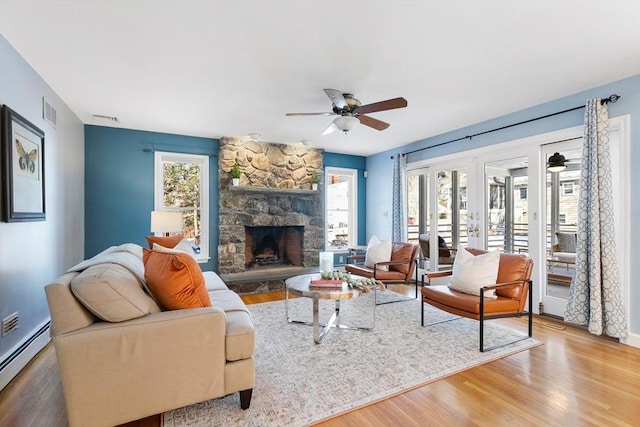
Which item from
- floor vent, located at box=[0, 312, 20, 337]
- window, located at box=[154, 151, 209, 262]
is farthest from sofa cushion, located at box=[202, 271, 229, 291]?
window, located at box=[154, 151, 209, 262]

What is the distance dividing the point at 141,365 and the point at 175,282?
0.46m

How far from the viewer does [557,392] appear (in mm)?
2119

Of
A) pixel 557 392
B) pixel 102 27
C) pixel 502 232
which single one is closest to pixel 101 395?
pixel 102 27

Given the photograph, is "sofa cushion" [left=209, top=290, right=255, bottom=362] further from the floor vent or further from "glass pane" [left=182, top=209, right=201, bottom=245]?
"glass pane" [left=182, top=209, right=201, bottom=245]

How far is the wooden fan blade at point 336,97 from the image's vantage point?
8.70ft

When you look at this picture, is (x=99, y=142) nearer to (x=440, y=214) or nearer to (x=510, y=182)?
(x=440, y=214)

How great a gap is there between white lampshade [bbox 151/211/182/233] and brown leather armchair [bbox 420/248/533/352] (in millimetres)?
3338

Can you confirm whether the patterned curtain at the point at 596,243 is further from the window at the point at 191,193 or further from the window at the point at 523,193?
the window at the point at 191,193

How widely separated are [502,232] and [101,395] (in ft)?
14.7

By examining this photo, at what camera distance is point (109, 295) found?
1662 mm

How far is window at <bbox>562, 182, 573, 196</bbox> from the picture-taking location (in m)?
3.51

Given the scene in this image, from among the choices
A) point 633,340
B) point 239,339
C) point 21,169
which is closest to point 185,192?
point 21,169

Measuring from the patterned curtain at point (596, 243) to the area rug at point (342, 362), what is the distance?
709mm

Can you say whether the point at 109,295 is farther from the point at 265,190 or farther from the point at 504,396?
the point at 265,190
